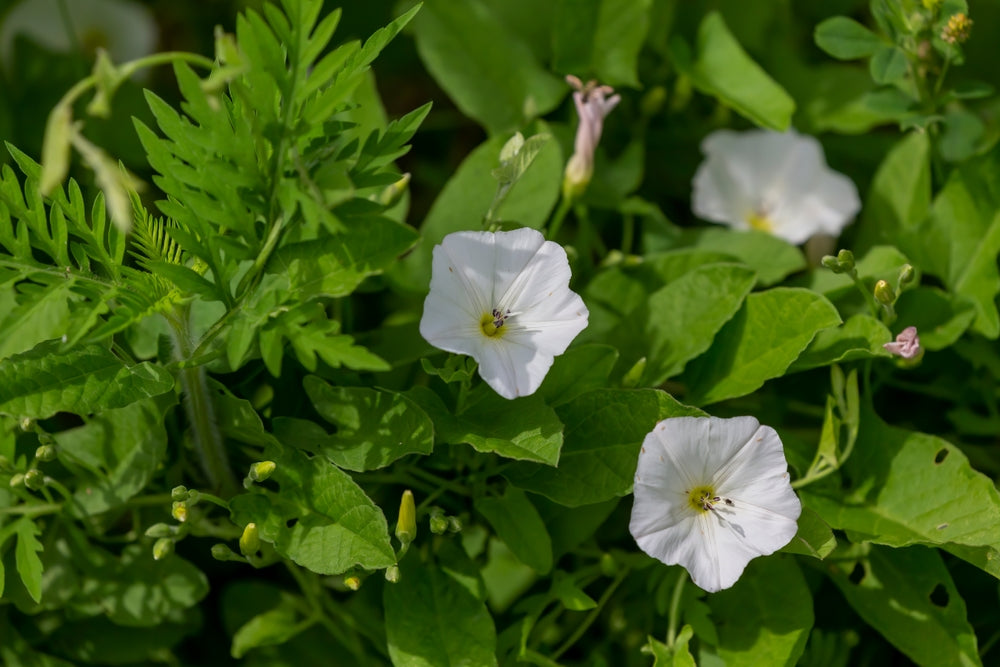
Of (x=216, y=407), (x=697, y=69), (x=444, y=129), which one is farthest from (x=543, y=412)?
(x=444, y=129)

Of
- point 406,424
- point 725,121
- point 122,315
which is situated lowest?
point 725,121

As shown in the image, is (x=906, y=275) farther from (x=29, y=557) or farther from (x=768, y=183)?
(x=29, y=557)

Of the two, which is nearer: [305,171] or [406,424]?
[305,171]

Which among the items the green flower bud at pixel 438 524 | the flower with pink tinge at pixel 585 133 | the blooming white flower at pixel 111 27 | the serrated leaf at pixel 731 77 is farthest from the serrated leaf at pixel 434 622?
the blooming white flower at pixel 111 27

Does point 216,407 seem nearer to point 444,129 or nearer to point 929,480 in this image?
point 929,480

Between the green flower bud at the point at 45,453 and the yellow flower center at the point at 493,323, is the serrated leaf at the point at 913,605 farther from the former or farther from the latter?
the green flower bud at the point at 45,453

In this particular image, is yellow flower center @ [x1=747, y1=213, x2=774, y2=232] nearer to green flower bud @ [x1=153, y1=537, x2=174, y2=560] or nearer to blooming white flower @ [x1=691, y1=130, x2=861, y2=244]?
blooming white flower @ [x1=691, y1=130, x2=861, y2=244]
